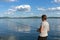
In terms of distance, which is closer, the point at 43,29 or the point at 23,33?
the point at 43,29

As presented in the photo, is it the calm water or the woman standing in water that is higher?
the woman standing in water

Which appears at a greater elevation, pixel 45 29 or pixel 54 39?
pixel 45 29

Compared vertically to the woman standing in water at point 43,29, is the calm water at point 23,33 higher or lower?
lower

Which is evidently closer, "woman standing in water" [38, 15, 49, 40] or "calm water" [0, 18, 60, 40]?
"woman standing in water" [38, 15, 49, 40]

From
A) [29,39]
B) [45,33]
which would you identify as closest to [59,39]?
[29,39]

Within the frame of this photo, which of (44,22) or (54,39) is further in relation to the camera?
(54,39)

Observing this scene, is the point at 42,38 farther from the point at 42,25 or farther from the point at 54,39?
the point at 54,39

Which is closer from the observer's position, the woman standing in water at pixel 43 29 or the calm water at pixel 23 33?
the woman standing in water at pixel 43 29

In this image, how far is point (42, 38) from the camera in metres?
7.15

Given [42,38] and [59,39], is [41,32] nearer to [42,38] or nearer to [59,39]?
[42,38]

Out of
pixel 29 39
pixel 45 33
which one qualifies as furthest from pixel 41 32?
pixel 29 39

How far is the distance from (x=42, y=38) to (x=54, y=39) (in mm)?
5283

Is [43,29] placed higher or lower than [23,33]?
higher

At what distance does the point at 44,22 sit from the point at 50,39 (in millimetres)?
5249
